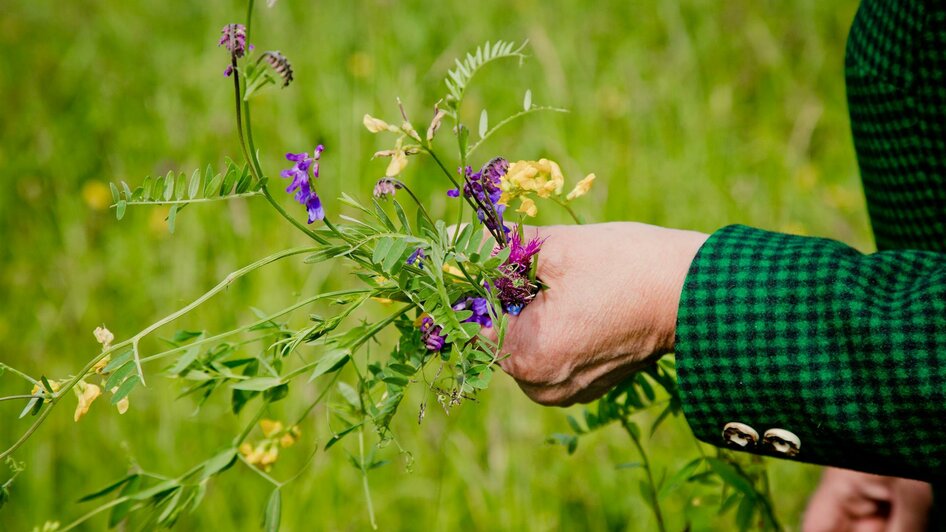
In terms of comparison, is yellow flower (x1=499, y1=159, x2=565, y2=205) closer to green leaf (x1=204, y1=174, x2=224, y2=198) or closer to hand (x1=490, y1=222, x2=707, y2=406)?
hand (x1=490, y1=222, x2=707, y2=406)

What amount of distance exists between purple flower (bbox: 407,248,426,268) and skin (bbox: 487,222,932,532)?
0.14 meters

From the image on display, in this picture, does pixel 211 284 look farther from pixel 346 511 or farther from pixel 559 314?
pixel 559 314

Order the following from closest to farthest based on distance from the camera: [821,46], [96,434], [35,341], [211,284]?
[96,434] → [35,341] → [211,284] → [821,46]

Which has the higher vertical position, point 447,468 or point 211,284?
point 211,284

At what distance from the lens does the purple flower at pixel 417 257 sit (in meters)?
0.81

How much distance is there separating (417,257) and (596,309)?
212mm

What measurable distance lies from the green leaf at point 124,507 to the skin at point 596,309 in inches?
16.3

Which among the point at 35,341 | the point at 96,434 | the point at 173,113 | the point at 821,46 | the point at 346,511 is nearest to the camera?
the point at 346,511

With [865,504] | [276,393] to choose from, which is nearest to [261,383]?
[276,393]

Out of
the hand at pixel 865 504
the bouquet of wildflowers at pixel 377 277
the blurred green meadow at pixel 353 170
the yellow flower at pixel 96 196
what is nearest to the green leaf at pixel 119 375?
the bouquet of wildflowers at pixel 377 277

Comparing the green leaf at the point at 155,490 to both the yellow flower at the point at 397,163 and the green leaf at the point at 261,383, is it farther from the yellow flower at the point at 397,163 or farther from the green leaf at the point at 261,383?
the yellow flower at the point at 397,163

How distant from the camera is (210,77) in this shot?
2.44 metres

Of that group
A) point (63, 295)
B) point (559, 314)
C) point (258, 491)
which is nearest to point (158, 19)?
Result: point (63, 295)

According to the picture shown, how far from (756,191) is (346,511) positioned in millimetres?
1284
